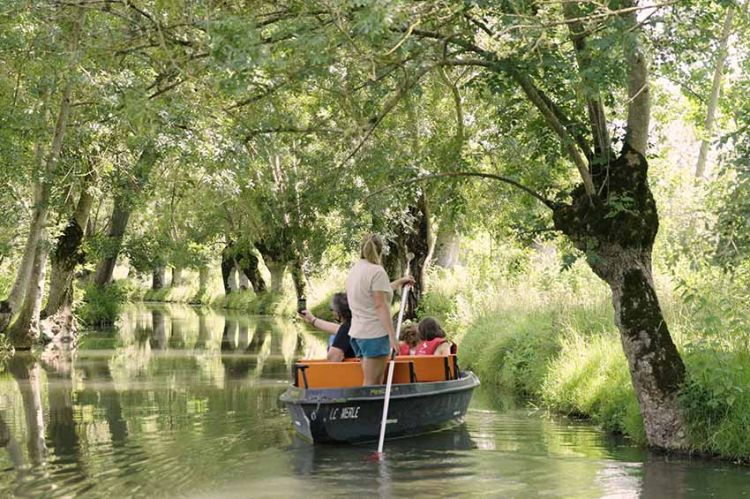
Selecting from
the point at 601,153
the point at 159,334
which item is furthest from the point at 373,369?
the point at 159,334

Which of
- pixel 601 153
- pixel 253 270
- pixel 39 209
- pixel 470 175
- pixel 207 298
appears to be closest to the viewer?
pixel 601 153

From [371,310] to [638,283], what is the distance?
2733mm

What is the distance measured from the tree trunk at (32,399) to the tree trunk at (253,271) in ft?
70.2

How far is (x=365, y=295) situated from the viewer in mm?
11078

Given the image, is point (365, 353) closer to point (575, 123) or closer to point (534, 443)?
point (534, 443)

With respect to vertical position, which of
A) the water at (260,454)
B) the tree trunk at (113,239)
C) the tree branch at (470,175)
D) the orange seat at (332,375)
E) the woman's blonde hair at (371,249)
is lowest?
the water at (260,454)

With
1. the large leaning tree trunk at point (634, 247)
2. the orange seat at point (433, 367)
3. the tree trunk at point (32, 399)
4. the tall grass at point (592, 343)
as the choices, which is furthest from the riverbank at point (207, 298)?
the large leaning tree trunk at point (634, 247)

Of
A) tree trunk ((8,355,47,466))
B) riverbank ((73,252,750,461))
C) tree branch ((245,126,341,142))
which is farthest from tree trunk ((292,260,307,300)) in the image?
tree branch ((245,126,341,142))

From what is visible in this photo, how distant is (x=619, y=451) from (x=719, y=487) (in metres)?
1.89

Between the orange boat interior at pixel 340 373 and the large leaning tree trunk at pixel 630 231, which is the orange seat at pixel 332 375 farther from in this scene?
the large leaning tree trunk at pixel 630 231

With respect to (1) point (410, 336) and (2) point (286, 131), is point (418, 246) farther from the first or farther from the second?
(2) point (286, 131)

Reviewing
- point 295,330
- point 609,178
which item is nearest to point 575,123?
point 609,178

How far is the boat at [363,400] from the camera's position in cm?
1101

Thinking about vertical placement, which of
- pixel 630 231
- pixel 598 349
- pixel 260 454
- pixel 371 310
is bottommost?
pixel 260 454
